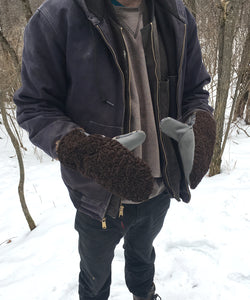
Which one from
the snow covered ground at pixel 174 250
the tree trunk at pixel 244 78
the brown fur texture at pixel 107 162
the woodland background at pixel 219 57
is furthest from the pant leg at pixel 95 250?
the tree trunk at pixel 244 78

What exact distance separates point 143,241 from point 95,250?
0.92ft

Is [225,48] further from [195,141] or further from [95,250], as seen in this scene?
[95,250]

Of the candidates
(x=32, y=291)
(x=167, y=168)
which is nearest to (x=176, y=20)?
(x=167, y=168)

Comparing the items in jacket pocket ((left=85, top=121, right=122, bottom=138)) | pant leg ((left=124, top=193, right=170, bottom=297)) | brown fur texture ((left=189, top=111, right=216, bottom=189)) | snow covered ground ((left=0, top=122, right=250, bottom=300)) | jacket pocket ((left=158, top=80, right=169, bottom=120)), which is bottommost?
snow covered ground ((left=0, top=122, right=250, bottom=300))

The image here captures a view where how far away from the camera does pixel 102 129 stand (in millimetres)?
834

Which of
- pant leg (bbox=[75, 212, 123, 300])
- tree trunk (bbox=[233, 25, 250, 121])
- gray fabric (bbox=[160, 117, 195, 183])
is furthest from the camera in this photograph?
tree trunk (bbox=[233, 25, 250, 121])

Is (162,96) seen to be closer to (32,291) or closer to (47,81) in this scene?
(47,81)

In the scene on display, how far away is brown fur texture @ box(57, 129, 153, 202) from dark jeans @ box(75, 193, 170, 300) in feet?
1.01

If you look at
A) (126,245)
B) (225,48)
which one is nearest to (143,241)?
(126,245)

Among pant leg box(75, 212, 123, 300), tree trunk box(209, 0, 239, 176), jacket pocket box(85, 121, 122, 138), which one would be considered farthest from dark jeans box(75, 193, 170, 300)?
tree trunk box(209, 0, 239, 176)

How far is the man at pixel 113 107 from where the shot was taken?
718mm

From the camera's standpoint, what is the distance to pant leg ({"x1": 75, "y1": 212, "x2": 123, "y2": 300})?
964mm

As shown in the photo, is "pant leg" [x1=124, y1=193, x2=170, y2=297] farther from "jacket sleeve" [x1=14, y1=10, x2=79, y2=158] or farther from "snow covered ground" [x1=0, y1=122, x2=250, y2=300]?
"jacket sleeve" [x1=14, y1=10, x2=79, y2=158]

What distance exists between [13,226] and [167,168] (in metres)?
2.34
